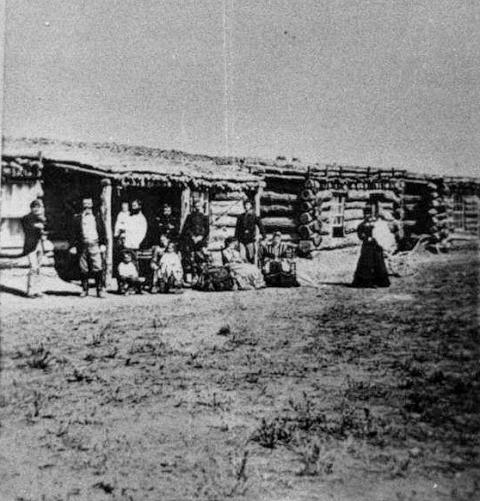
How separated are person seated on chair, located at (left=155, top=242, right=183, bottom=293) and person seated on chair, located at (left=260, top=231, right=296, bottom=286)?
3.33ft

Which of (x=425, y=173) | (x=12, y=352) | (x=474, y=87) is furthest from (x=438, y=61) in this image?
(x=12, y=352)

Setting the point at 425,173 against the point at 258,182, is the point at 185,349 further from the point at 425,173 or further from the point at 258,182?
the point at 258,182

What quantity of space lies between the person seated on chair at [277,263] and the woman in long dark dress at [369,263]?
3.32 feet

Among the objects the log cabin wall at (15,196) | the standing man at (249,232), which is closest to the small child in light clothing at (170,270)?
the standing man at (249,232)

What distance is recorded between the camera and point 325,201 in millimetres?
7438

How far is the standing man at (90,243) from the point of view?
5.93 m

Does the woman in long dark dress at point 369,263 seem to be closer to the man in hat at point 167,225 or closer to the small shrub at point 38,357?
the man in hat at point 167,225

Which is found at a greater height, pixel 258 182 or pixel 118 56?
pixel 118 56

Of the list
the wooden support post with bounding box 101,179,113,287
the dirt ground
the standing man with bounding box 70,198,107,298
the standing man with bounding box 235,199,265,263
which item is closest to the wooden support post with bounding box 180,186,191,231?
the standing man with bounding box 235,199,265,263

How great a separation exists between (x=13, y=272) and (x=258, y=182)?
368 cm

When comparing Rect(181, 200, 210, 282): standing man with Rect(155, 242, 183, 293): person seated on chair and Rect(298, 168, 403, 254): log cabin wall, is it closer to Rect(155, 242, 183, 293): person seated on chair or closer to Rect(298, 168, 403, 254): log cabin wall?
Rect(155, 242, 183, 293): person seated on chair

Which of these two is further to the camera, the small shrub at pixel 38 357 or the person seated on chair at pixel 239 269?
the person seated on chair at pixel 239 269

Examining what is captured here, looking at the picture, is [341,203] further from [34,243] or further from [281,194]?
[34,243]

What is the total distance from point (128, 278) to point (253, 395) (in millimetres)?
2398
